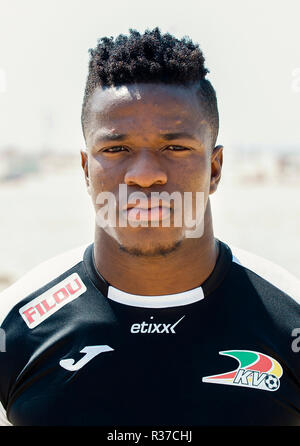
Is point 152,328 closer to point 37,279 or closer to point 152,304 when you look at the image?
point 152,304

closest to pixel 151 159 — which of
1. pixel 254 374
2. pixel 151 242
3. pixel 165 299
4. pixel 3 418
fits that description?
pixel 151 242

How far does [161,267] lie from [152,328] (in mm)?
236

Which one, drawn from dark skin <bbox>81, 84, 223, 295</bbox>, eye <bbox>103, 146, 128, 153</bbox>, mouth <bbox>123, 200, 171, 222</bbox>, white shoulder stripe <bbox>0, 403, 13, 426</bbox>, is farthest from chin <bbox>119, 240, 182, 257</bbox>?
white shoulder stripe <bbox>0, 403, 13, 426</bbox>

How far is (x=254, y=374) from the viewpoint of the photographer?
1.97 metres

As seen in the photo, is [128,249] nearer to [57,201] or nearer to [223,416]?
[223,416]

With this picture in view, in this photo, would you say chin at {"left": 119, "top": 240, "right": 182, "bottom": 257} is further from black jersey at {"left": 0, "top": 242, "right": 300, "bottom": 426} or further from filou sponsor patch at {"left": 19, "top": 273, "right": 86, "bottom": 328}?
filou sponsor patch at {"left": 19, "top": 273, "right": 86, "bottom": 328}

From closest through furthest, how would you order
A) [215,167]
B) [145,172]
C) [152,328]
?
1. [145,172]
2. [152,328]
3. [215,167]

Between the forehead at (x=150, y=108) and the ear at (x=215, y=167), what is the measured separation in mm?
209

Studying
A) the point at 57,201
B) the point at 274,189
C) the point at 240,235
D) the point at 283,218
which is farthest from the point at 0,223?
the point at 274,189

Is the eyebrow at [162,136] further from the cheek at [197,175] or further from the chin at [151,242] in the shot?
the chin at [151,242]

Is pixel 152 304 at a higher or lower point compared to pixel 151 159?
lower

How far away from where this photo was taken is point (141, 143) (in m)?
1.84

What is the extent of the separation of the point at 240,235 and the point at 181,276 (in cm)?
1112

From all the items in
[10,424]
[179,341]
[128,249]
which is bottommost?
[10,424]
